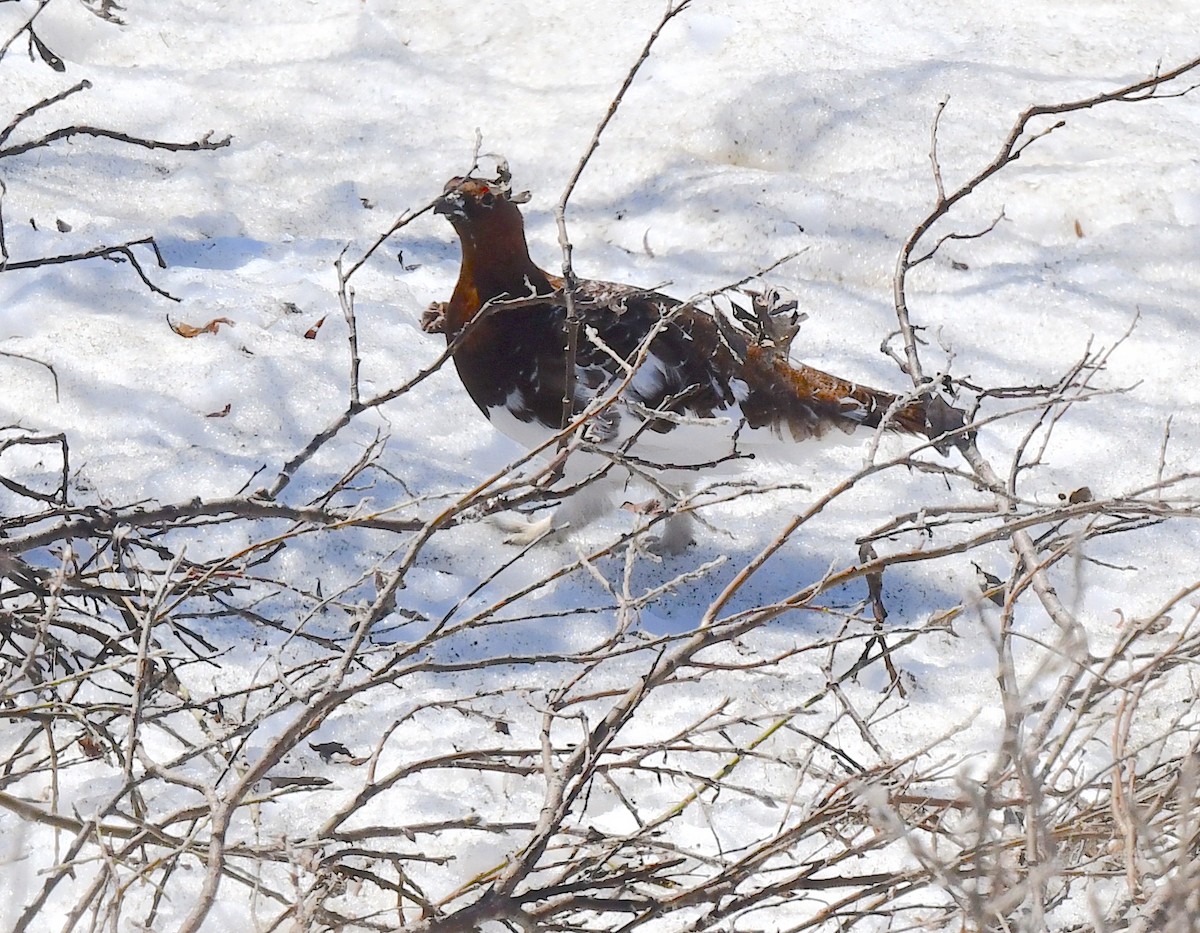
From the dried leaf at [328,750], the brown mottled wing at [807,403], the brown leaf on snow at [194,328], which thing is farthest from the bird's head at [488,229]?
the dried leaf at [328,750]

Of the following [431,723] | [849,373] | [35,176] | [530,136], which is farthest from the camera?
[530,136]

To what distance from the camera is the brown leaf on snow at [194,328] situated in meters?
3.47

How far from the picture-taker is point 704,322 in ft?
10.6

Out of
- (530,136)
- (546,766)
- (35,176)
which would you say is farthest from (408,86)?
(546,766)

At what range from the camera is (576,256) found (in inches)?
162

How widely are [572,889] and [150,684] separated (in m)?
0.61

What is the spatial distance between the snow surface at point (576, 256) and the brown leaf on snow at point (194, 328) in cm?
3

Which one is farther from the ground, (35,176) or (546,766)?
(35,176)

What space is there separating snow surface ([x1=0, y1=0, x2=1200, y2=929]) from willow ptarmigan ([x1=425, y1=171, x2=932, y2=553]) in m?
0.18

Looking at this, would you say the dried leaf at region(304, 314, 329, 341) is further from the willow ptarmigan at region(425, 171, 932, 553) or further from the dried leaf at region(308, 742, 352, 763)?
the dried leaf at region(308, 742, 352, 763)

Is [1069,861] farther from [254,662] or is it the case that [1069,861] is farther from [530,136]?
[530,136]

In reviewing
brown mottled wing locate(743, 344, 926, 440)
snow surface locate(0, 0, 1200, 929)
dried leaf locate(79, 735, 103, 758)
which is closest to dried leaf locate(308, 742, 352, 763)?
snow surface locate(0, 0, 1200, 929)

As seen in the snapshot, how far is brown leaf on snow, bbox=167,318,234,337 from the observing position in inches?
137

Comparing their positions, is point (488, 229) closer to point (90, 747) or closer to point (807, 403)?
point (807, 403)
